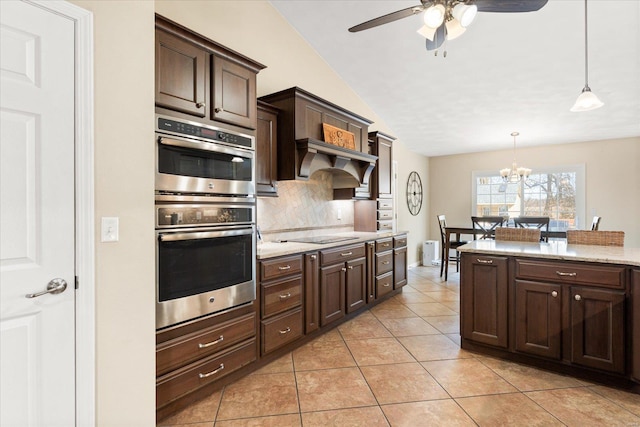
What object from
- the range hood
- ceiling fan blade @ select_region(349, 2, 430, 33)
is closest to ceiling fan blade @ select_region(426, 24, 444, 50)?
ceiling fan blade @ select_region(349, 2, 430, 33)

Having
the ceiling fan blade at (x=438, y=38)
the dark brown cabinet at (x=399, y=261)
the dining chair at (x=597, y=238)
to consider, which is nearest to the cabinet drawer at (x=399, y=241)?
the dark brown cabinet at (x=399, y=261)

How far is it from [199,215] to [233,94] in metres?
0.92

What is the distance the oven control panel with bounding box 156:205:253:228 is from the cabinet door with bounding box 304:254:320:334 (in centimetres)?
81

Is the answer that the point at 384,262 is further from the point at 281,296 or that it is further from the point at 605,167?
the point at 605,167

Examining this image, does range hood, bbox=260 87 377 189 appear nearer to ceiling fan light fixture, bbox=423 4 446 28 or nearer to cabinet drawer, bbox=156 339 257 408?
ceiling fan light fixture, bbox=423 4 446 28

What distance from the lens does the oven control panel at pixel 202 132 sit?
1.89 meters

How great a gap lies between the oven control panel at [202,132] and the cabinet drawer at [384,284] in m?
2.54

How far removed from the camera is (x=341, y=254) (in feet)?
11.1
